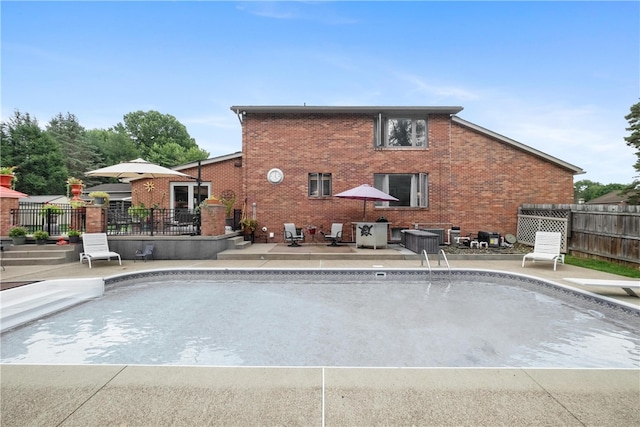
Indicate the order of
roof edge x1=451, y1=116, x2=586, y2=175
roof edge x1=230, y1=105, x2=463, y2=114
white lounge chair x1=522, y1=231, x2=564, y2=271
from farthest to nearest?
roof edge x1=451, y1=116, x2=586, y2=175 → roof edge x1=230, y1=105, x2=463, y2=114 → white lounge chair x1=522, y1=231, x2=564, y2=271

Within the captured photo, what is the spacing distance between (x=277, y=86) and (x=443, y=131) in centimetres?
1141

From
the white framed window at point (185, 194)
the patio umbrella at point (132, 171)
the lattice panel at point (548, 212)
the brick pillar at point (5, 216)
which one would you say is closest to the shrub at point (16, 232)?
the brick pillar at point (5, 216)

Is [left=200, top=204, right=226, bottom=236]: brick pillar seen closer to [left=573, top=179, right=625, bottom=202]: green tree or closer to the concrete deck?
the concrete deck

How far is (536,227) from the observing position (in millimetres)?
12453

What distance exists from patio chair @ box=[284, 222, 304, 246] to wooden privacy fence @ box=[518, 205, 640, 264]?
9.83 metres

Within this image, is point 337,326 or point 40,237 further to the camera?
point 40,237

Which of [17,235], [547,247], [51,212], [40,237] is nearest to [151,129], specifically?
[51,212]

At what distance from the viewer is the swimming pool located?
4094 millimetres

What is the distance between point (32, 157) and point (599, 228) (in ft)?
175

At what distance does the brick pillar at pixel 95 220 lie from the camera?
34.3 ft

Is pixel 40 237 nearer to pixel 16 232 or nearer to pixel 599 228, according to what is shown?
pixel 16 232

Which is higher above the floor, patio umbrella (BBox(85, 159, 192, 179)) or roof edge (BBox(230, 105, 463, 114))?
roof edge (BBox(230, 105, 463, 114))

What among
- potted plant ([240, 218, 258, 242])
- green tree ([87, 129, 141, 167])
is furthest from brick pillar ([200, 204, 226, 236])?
green tree ([87, 129, 141, 167])

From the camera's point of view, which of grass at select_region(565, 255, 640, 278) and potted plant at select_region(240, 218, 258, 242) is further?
potted plant at select_region(240, 218, 258, 242)
